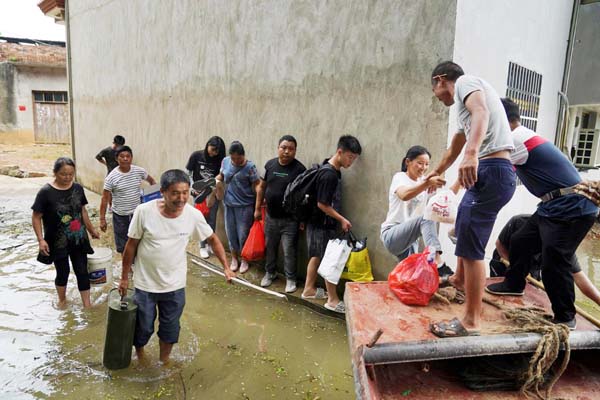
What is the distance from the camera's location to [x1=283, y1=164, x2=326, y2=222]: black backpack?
483 cm

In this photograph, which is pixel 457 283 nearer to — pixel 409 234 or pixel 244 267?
pixel 409 234

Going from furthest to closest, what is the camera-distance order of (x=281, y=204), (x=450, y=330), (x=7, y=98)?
(x=7, y=98) < (x=281, y=204) < (x=450, y=330)

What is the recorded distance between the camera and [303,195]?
15.9 feet

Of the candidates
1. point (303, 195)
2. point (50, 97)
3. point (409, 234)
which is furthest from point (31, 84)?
point (409, 234)

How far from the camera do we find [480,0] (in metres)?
4.14

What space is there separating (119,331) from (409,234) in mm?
2581

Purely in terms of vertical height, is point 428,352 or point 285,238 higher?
point 428,352

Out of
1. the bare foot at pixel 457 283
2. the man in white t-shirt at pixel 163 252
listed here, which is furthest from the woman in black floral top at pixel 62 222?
the bare foot at pixel 457 283

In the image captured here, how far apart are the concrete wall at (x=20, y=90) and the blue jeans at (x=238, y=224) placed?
786 inches

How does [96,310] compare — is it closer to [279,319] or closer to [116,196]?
[116,196]

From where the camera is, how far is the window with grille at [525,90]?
5.19 m

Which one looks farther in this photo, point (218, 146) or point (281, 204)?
point (218, 146)

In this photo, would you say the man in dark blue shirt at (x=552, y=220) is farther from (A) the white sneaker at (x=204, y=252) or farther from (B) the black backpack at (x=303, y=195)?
(A) the white sneaker at (x=204, y=252)

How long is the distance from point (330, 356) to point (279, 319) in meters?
0.91
